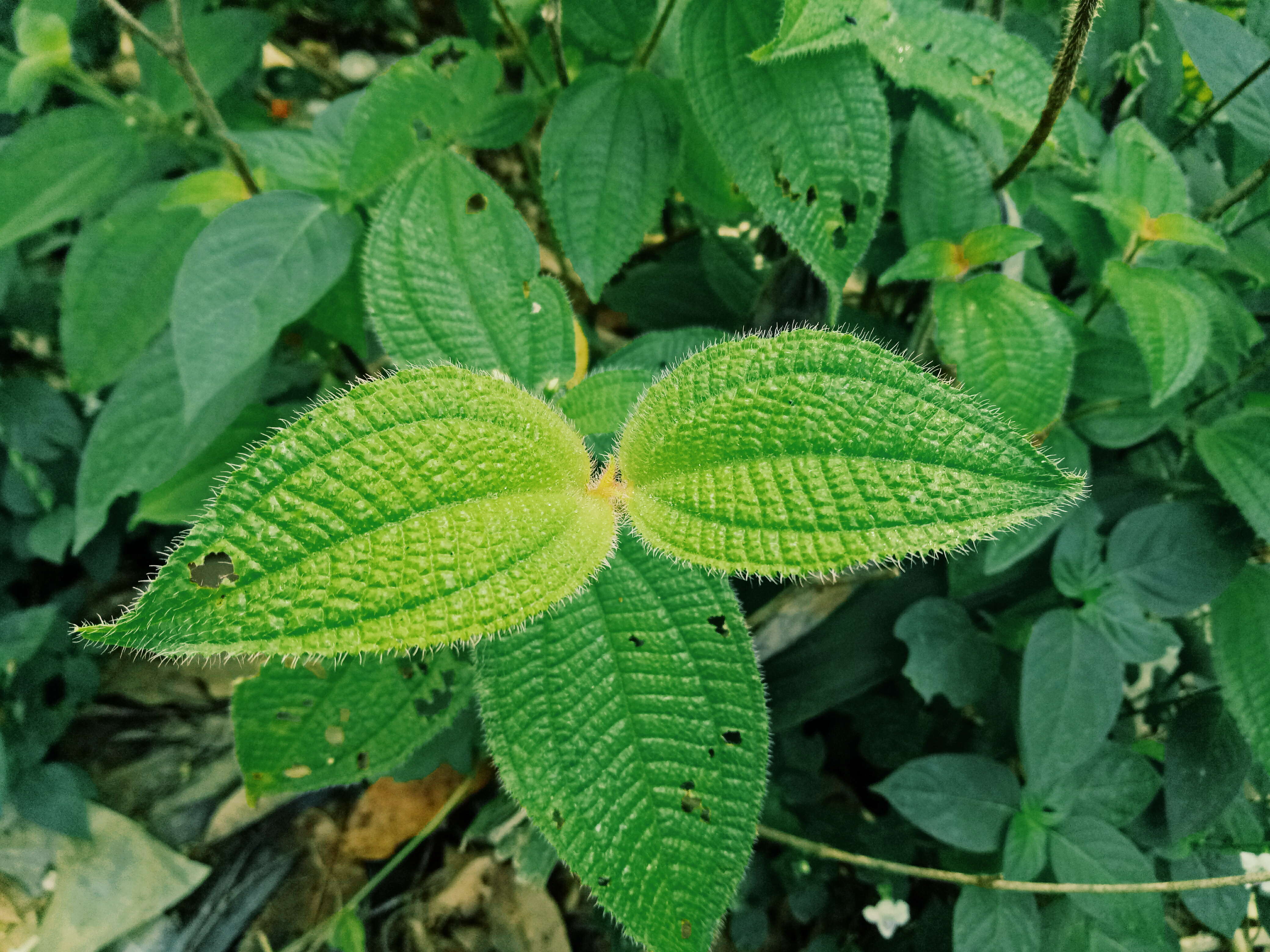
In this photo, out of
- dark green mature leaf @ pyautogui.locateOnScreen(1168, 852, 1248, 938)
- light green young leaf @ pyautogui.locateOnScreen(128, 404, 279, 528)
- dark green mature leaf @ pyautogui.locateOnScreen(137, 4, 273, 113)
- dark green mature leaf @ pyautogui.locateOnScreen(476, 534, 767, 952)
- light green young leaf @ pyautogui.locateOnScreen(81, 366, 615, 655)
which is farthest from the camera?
dark green mature leaf @ pyautogui.locateOnScreen(137, 4, 273, 113)

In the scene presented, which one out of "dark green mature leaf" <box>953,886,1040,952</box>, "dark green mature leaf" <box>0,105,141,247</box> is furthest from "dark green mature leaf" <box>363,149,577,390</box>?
"dark green mature leaf" <box>953,886,1040,952</box>

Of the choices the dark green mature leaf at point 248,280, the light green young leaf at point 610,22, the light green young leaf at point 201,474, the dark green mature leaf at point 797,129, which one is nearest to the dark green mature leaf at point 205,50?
the dark green mature leaf at point 248,280

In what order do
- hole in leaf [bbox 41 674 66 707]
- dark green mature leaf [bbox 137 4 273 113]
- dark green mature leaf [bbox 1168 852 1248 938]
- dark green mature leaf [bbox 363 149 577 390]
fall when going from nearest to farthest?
dark green mature leaf [bbox 363 149 577 390]
dark green mature leaf [bbox 1168 852 1248 938]
dark green mature leaf [bbox 137 4 273 113]
hole in leaf [bbox 41 674 66 707]

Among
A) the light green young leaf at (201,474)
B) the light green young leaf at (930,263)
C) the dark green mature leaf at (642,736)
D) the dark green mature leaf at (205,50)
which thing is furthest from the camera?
the dark green mature leaf at (205,50)

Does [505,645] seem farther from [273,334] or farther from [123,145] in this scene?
[123,145]

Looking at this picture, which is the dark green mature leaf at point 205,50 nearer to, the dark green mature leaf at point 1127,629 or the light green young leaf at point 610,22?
the light green young leaf at point 610,22

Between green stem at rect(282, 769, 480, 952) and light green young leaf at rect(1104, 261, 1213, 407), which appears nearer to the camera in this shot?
light green young leaf at rect(1104, 261, 1213, 407)

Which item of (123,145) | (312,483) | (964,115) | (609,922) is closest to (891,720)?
(609,922)

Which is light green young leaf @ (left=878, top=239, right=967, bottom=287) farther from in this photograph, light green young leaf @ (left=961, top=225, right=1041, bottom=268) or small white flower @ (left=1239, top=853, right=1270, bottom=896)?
small white flower @ (left=1239, top=853, right=1270, bottom=896)
